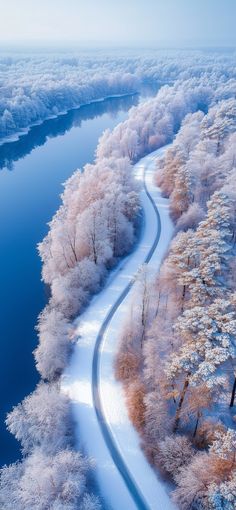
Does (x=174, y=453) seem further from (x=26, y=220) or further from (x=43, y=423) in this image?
(x=26, y=220)

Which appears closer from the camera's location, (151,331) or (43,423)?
(43,423)

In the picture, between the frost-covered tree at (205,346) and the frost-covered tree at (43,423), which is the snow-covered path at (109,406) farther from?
the frost-covered tree at (205,346)

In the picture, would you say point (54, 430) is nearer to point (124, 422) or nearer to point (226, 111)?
point (124, 422)

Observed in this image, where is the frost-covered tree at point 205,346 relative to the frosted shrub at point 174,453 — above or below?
above

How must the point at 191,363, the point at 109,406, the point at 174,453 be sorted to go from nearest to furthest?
the point at 191,363
the point at 174,453
the point at 109,406

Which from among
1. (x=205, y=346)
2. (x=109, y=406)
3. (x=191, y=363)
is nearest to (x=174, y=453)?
(x=109, y=406)

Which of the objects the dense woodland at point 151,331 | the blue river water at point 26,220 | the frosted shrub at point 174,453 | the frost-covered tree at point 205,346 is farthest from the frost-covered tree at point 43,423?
the frost-covered tree at point 205,346
